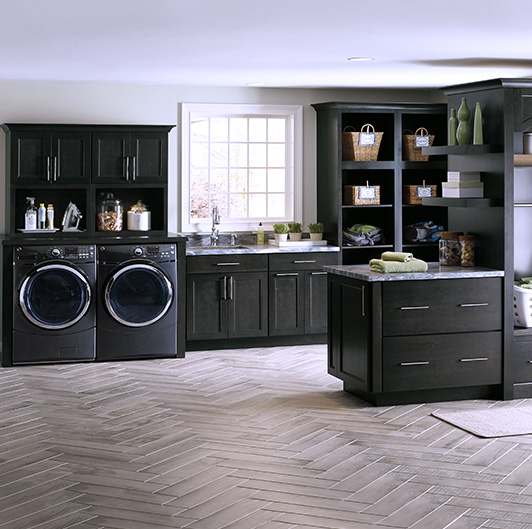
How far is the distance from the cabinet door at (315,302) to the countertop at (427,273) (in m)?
1.74

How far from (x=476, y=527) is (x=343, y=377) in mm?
2195

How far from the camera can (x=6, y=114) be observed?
6.98 meters

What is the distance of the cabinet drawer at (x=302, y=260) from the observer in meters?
7.18

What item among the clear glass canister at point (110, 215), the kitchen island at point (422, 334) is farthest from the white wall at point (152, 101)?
the kitchen island at point (422, 334)

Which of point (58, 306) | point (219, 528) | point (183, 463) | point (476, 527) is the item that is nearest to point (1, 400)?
point (58, 306)

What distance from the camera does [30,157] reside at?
A: 6754 mm

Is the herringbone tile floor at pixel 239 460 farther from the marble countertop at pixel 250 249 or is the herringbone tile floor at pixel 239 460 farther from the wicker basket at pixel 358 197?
the wicker basket at pixel 358 197

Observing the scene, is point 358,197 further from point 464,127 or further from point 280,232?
point 464,127

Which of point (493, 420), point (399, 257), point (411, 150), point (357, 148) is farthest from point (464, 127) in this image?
point (411, 150)

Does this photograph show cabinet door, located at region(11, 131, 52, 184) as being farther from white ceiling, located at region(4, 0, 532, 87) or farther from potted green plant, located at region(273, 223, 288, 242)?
potted green plant, located at region(273, 223, 288, 242)

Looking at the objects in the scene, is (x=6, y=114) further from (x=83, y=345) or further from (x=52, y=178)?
(x=83, y=345)

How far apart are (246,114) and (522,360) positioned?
353 centimetres

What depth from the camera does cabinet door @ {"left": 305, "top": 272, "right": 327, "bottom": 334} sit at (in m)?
7.30

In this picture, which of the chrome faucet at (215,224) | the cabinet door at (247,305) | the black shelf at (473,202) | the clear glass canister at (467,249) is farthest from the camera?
the chrome faucet at (215,224)
